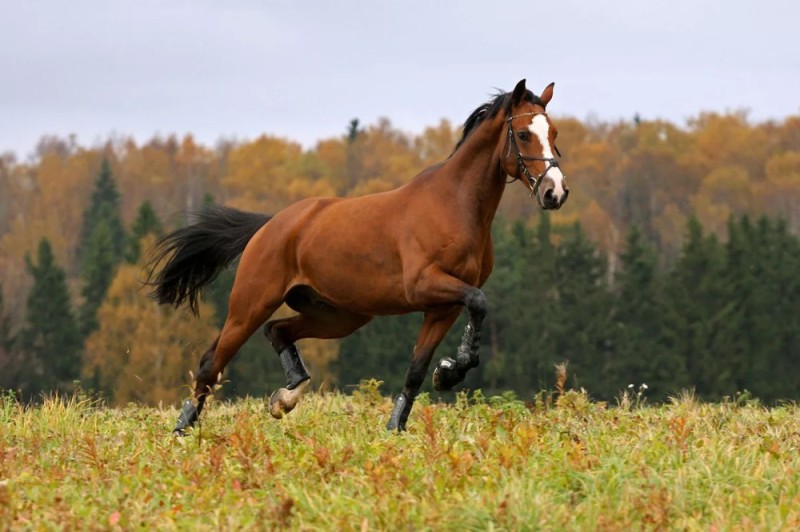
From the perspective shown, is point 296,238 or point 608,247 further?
point 608,247

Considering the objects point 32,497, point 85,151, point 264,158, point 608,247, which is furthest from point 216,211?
point 85,151

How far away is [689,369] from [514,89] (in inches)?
1900

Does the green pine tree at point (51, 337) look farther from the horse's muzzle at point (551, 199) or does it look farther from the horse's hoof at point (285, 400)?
the horse's muzzle at point (551, 199)

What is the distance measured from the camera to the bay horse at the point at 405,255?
9172 mm

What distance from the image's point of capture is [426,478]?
6.58 m

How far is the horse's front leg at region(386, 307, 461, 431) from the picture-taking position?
9.27m

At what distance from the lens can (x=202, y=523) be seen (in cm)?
628

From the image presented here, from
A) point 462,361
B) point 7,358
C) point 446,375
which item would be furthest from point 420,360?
point 7,358

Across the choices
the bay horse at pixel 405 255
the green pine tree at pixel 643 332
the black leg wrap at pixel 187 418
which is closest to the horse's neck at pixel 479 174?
the bay horse at pixel 405 255

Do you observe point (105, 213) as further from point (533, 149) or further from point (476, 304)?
point (476, 304)

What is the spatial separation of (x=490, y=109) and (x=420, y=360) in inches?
72.8

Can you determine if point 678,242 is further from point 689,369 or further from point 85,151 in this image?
point 85,151

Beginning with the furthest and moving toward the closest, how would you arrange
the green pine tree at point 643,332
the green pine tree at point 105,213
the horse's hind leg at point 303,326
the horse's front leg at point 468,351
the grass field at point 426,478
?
the green pine tree at point 105,213, the green pine tree at point 643,332, the horse's hind leg at point 303,326, the horse's front leg at point 468,351, the grass field at point 426,478

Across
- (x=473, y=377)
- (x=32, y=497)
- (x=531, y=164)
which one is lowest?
(x=473, y=377)
